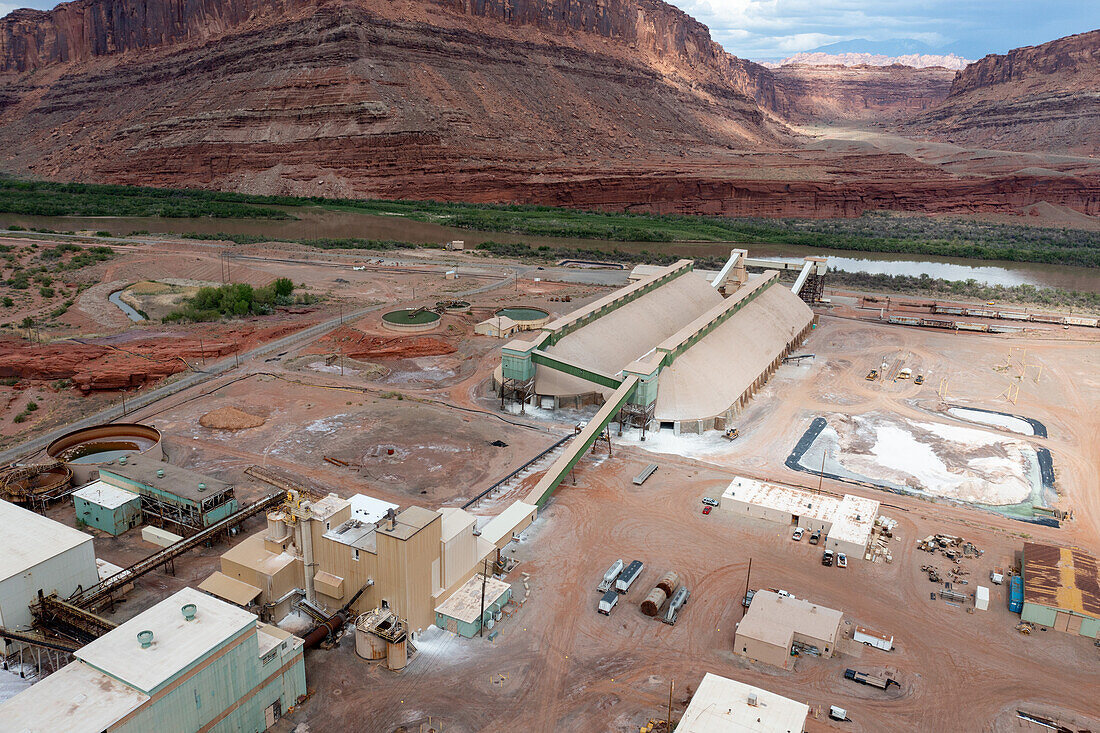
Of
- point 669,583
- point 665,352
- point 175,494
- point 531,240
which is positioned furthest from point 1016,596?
point 531,240

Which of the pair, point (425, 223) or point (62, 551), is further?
point (425, 223)

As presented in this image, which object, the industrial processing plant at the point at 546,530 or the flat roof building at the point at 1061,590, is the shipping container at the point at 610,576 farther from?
the flat roof building at the point at 1061,590

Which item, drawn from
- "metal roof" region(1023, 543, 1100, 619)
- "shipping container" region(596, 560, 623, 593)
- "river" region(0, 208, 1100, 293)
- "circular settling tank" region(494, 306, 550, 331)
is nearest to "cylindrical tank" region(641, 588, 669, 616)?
"shipping container" region(596, 560, 623, 593)

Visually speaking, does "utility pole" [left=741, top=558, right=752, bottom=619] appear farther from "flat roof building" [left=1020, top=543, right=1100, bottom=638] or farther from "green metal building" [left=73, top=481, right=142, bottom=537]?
"green metal building" [left=73, top=481, right=142, bottom=537]

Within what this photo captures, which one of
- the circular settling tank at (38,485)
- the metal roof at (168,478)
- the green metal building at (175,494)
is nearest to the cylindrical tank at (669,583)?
the green metal building at (175,494)

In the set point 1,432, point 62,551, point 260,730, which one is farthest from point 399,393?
point 260,730

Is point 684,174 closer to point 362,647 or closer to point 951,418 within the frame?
point 951,418
